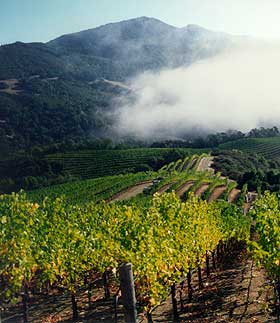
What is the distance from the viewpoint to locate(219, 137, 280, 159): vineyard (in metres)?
127

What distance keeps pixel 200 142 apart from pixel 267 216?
146 meters

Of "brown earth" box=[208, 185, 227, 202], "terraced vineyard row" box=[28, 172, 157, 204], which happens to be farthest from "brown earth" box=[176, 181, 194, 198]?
"terraced vineyard row" box=[28, 172, 157, 204]

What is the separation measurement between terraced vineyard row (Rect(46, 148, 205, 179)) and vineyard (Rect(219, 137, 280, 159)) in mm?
25216

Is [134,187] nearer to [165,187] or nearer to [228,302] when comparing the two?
[165,187]

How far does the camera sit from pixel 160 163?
113 metres

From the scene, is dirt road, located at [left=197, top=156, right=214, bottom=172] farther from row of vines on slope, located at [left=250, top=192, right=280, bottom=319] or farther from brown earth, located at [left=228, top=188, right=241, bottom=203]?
row of vines on slope, located at [left=250, top=192, right=280, bottom=319]

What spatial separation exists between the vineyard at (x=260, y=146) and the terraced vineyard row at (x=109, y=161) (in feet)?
82.7

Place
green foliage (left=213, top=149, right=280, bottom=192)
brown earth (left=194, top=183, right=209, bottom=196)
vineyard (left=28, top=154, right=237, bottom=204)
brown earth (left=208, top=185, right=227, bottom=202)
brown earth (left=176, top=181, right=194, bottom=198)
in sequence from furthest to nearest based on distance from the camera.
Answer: green foliage (left=213, top=149, right=280, bottom=192), brown earth (left=194, top=183, right=209, bottom=196), brown earth (left=176, top=181, right=194, bottom=198), vineyard (left=28, top=154, right=237, bottom=204), brown earth (left=208, top=185, right=227, bottom=202)

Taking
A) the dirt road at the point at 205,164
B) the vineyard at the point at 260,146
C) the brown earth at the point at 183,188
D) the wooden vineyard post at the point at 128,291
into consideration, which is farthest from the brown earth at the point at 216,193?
the wooden vineyard post at the point at 128,291

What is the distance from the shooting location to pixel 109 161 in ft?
376

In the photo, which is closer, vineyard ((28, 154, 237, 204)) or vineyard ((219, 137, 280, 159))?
vineyard ((28, 154, 237, 204))

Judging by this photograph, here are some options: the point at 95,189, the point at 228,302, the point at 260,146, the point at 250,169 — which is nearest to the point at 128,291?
the point at 228,302

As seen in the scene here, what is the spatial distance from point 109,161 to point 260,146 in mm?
52383

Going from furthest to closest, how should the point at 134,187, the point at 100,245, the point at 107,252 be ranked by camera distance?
the point at 134,187 → the point at 107,252 → the point at 100,245
